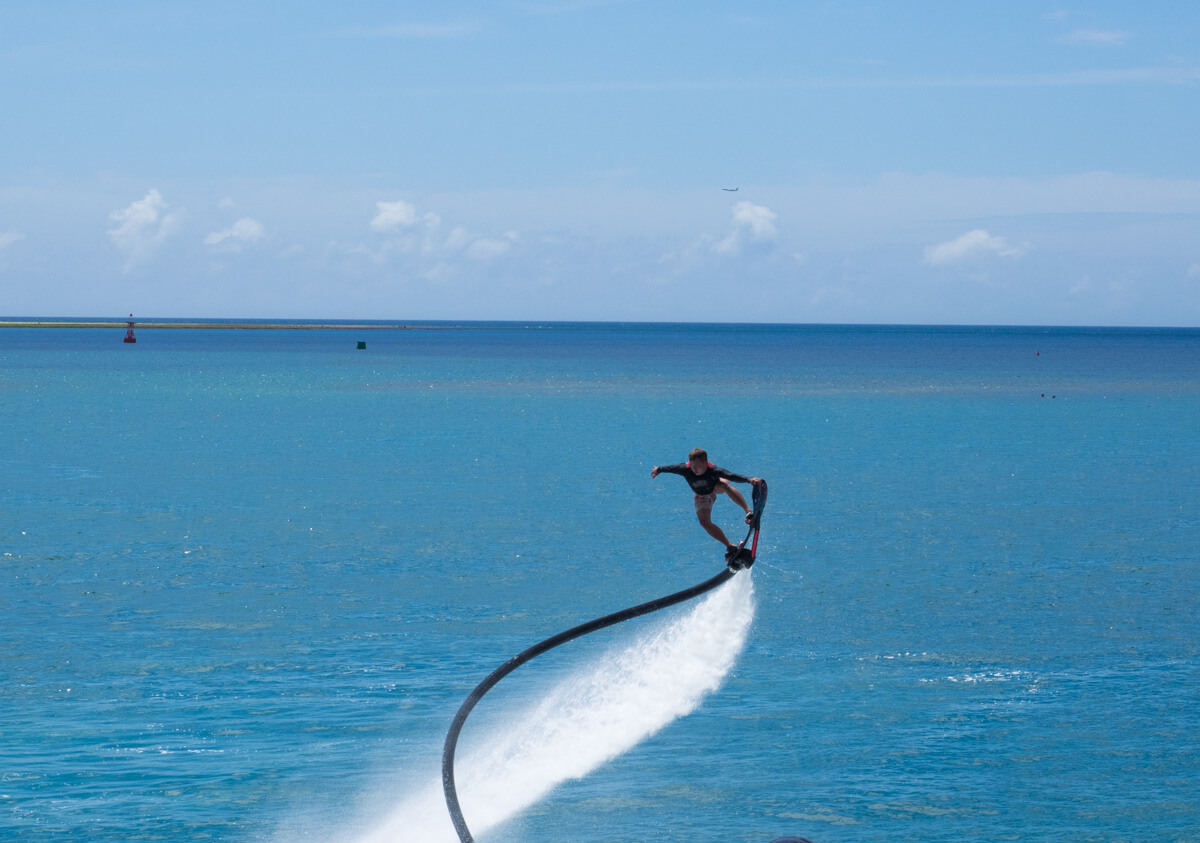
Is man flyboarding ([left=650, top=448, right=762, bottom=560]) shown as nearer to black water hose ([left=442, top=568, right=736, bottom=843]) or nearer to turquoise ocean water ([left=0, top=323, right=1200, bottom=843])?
black water hose ([left=442, top=568, right=736, bottom=843])

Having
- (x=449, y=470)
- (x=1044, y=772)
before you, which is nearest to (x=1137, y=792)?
(x=1044, y=772)

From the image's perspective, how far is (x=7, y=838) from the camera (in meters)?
20.2

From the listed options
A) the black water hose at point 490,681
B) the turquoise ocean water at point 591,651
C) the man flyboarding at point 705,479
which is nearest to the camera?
the black water hose at point 490,681

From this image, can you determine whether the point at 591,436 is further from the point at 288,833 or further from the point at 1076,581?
the point at 288,833

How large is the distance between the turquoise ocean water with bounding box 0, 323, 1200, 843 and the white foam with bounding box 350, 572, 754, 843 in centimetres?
8

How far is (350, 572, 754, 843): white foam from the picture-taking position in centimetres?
2172

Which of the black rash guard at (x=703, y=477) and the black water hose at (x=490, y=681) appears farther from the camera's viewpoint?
the black rash guard at (x=703, y=477)

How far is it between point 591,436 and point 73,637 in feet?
170

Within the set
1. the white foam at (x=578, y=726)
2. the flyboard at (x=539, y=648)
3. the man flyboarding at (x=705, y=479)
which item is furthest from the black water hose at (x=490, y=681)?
the white foam at (x=578, y=726)

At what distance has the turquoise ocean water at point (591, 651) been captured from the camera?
21.7m

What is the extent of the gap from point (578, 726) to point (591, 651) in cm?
484

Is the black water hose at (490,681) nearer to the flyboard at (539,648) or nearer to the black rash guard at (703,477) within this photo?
the flyboard at (539,648)

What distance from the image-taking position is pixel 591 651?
3027 cm

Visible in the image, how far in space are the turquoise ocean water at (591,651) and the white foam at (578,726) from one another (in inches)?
3.2
